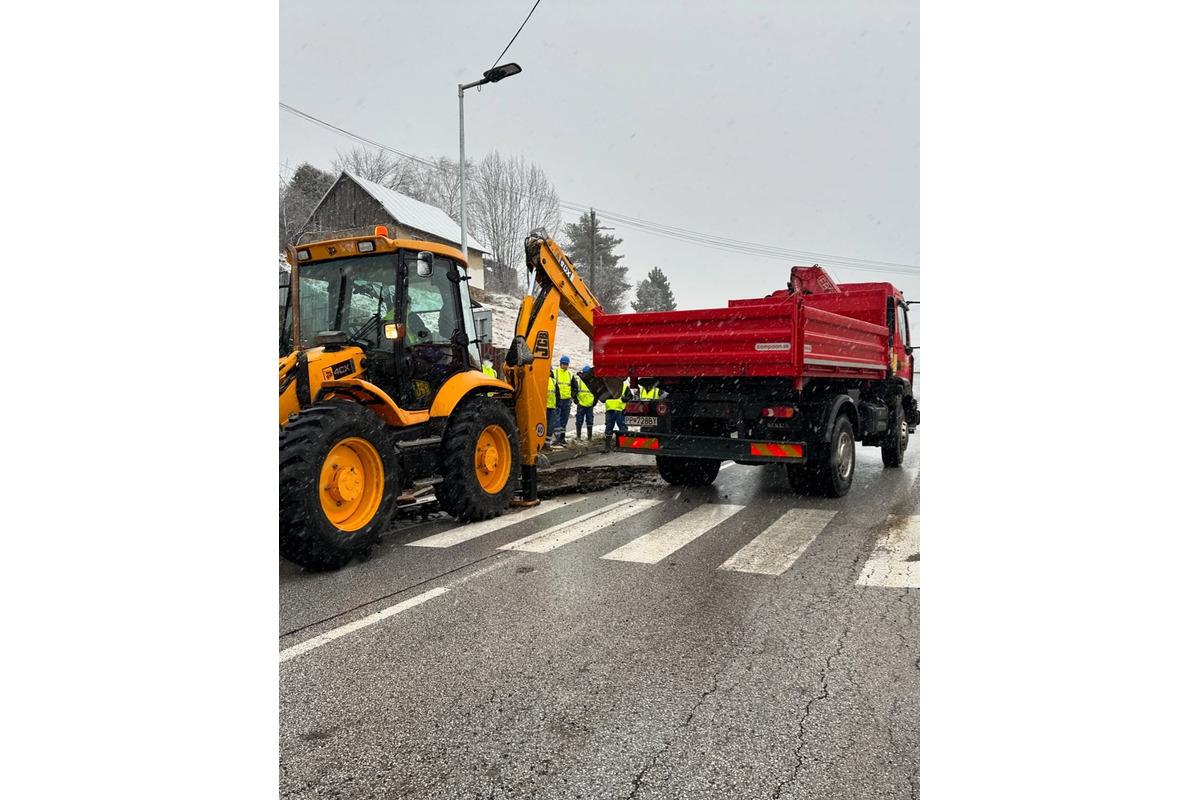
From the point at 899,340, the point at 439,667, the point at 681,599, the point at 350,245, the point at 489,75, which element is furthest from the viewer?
the point at 899,340

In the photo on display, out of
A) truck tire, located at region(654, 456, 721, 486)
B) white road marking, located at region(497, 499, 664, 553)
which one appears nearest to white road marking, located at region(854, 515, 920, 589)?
white road marking, located at region(497, 499, 664, 553)

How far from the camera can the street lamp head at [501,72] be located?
2.46 metres

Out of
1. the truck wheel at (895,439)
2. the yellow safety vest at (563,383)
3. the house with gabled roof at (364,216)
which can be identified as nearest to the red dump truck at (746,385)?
the truck wheel at (895,439)

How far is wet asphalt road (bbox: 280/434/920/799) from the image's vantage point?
7.46ft

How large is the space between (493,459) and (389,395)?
4.05 ft

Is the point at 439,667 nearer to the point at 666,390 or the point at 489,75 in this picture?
the point at 489,75

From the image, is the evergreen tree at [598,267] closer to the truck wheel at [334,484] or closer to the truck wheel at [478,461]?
the truck wheel at [478,461]

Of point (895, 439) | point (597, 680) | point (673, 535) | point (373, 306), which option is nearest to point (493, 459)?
point (373, 306)

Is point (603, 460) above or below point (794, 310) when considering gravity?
below

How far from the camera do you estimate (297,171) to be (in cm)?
227

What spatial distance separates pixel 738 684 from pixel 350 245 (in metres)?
4.50

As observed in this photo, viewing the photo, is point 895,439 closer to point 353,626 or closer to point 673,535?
point 673,535

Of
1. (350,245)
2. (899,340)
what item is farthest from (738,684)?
(899,340)

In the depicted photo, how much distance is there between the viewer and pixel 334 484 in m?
4.89
